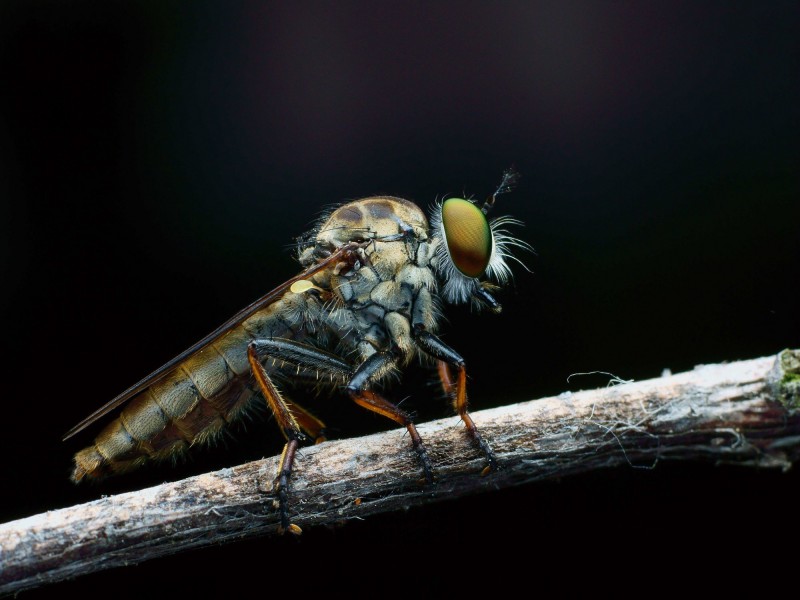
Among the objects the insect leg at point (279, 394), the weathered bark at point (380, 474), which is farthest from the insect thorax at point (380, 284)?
the weathered bark at point (380, 474)

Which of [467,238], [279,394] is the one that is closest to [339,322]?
[279,394]

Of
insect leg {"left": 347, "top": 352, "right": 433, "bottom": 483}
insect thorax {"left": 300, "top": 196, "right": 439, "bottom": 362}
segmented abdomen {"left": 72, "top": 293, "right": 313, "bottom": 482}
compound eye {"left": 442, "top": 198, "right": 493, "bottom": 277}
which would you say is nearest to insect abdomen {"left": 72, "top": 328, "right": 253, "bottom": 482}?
segmented abdomen {"left": 72, "top": 293, "right": 313, "bottom": 482}

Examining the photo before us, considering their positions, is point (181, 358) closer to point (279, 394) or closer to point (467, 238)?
point (279, 394)

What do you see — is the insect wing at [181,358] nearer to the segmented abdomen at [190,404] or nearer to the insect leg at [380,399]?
the segmented abdomen at [190,404]

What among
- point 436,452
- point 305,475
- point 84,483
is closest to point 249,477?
point 305,475

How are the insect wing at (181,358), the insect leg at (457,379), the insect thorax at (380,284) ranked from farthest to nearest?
the insect thorax at (380,284) → the insect wing at (181,358) → the insect leg at (457,379)

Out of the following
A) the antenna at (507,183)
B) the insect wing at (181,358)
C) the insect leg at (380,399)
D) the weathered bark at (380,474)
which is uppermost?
the antenna at (507,183)

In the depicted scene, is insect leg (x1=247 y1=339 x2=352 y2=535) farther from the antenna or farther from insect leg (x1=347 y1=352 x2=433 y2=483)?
the antenna

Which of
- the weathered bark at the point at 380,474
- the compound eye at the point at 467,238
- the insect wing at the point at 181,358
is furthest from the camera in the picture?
the compound eye at the point at 467,238
